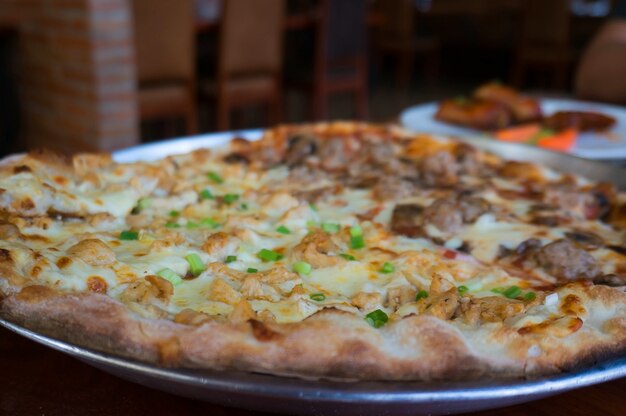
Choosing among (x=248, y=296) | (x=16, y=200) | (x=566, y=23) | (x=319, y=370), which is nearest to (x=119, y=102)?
(x=16, y=200)

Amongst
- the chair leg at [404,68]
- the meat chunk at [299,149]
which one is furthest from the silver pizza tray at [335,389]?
the chair leg at [404,68]

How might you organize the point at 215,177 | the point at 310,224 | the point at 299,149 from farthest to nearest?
the point at 299,149
the point at 215,177
the point at 310,224

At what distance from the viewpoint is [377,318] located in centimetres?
101

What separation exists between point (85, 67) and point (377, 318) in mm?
2985

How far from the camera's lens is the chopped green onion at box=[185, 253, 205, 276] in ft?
3.91

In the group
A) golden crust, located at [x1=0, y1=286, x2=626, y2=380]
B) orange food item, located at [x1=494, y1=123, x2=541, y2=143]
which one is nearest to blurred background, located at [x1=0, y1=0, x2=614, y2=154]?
orange food item, located at [x1=494, y1=123, x2=541, y2=143]

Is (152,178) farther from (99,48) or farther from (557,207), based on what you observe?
(99,48)

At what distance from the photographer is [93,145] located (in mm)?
3676

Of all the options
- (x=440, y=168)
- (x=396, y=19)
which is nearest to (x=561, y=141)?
(x=440, y=168)

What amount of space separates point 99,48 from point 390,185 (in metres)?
2.33

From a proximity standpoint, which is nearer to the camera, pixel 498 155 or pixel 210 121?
pixel 498 155

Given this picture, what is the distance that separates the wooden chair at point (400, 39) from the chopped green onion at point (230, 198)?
24.9 feet

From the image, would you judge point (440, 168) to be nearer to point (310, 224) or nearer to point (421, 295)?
point (310, 224)

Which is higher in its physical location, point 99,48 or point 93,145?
point 99,48
